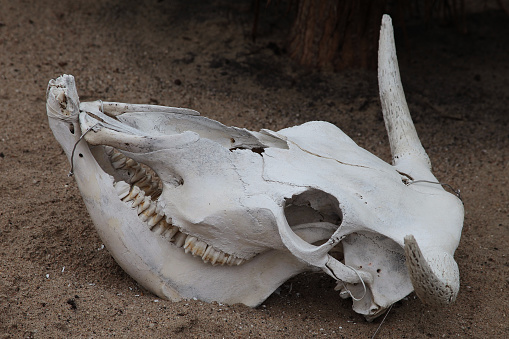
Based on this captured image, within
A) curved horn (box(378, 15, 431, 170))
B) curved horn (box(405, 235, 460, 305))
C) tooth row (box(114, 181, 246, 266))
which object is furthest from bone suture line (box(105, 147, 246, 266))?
curved horn (box(378, 15, 431, 170))

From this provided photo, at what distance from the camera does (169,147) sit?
242 cm

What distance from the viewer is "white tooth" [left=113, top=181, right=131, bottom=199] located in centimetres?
248

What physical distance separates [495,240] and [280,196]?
1.70m

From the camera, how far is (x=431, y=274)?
7.10 feet

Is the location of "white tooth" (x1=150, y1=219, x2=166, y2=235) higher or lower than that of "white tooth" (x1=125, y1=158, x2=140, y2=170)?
lower

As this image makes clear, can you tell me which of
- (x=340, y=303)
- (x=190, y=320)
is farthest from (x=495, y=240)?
(x=190, y=320)

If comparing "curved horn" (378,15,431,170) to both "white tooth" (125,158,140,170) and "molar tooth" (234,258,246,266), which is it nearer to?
"molar tooth" (234,258,246,266)

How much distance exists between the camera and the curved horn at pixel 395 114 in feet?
9.80

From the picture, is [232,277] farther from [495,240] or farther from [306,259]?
[495,240]

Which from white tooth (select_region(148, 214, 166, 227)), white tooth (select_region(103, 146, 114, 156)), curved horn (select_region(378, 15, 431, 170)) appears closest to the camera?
white tooth (select_region(148, 214, 166, 227))

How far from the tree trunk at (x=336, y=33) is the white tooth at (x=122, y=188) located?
278cm

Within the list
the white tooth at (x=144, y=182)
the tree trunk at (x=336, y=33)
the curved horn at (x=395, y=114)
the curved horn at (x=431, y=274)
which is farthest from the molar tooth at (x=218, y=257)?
the tree trunk at (x=336, y=33)

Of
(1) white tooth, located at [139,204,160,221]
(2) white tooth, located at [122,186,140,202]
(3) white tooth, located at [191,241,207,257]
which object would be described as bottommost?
(3) white tooth, located at [191,241,207,257]

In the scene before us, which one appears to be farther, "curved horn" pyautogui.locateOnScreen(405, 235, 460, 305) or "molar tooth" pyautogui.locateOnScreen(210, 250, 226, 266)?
"molar tooth" pyautogui.locateOnScreen(210, 250, 226, 266)
